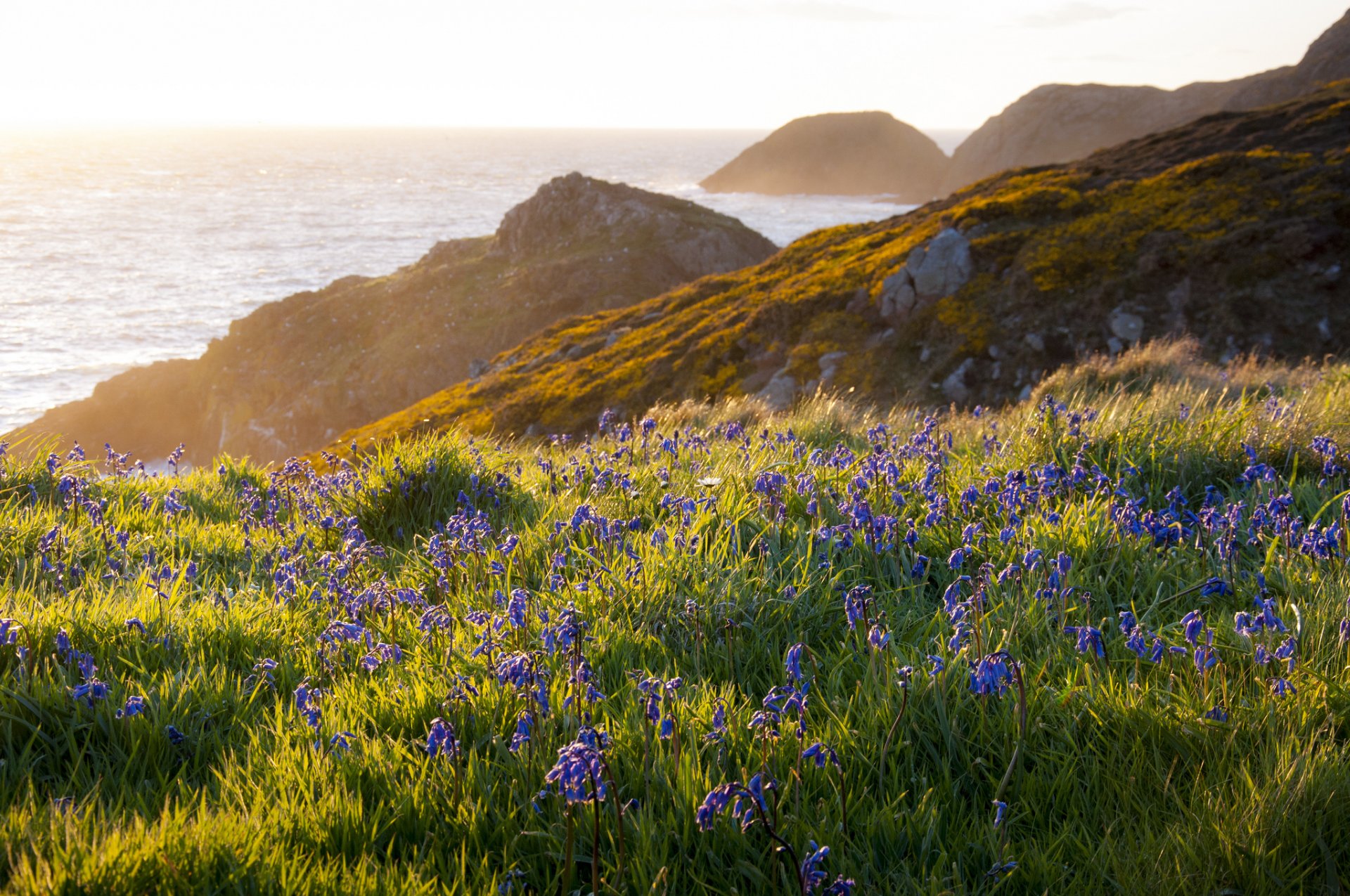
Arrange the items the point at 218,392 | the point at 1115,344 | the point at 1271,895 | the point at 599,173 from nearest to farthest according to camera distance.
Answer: the point at 1271,895, the point at 1115,344, the point at 218,392, the point at 599,173

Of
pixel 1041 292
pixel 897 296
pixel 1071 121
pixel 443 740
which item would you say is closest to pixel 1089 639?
pixel 443 740

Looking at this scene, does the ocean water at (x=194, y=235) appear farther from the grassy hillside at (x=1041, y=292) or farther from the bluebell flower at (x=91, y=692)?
the bluebell flower at (x=91, y=692)

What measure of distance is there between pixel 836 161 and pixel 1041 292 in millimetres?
113899

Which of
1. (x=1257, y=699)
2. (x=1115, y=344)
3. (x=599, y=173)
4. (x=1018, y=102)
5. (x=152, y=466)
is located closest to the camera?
(x=1257, y=699)

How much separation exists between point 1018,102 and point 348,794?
4423 inches

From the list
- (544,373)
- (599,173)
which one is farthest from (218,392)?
(599,173)

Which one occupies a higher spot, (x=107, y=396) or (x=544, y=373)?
(x=544, y=373)

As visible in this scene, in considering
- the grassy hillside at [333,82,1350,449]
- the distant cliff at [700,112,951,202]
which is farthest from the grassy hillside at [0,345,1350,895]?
the distant cliff at [700,112,951,202]

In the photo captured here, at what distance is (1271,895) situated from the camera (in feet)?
6.76

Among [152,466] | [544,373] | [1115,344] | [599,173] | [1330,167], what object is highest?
[599,173]

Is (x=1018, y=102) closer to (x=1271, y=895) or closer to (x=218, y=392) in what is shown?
(x=218, y=392)

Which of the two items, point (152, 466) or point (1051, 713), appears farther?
point (152, 466)

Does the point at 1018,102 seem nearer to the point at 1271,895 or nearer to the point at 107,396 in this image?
the point at 107,396

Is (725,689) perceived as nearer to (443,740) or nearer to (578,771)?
(443,740)
